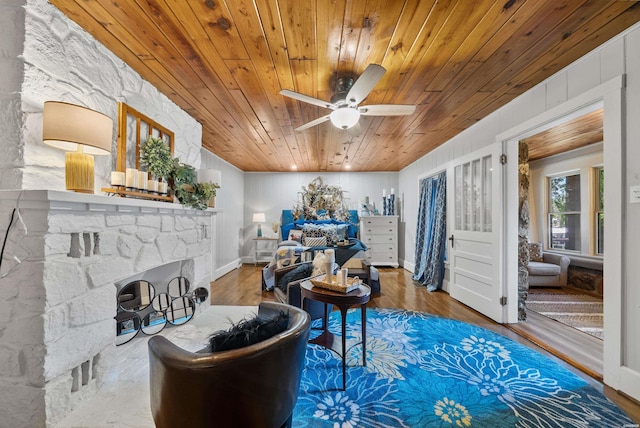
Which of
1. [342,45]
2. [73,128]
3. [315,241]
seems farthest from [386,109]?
[315,241]

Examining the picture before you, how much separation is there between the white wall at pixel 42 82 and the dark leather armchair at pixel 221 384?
1254 mm

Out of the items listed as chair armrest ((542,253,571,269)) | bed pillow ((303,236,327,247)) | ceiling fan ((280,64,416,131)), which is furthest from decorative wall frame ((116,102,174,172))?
→ chair armrest ((542,253,571,269))

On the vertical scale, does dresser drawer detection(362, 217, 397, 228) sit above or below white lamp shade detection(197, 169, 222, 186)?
below

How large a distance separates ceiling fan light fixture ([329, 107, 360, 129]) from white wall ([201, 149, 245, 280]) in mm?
3008

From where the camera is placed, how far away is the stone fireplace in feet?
4.28

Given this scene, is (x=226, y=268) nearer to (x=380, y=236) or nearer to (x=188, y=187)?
(x=188, y=187)

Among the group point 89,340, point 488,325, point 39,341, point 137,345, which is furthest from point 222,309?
point 488,325

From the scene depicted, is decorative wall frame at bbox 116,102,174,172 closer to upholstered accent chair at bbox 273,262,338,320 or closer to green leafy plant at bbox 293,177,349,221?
upholstered accent chair at bbox 273,262,338,320

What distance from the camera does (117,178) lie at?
181 cm

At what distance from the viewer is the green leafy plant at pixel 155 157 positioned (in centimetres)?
218

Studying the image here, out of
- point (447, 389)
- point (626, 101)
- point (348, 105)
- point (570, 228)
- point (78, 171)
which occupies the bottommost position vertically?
point (447, 389)

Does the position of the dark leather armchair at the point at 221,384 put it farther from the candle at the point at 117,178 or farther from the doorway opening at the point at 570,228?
the doorway opening at the point at 570,228

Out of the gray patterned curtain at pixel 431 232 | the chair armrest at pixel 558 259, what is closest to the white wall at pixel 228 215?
the gray patterned curtain at pixel 431 232

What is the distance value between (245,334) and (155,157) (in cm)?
192
